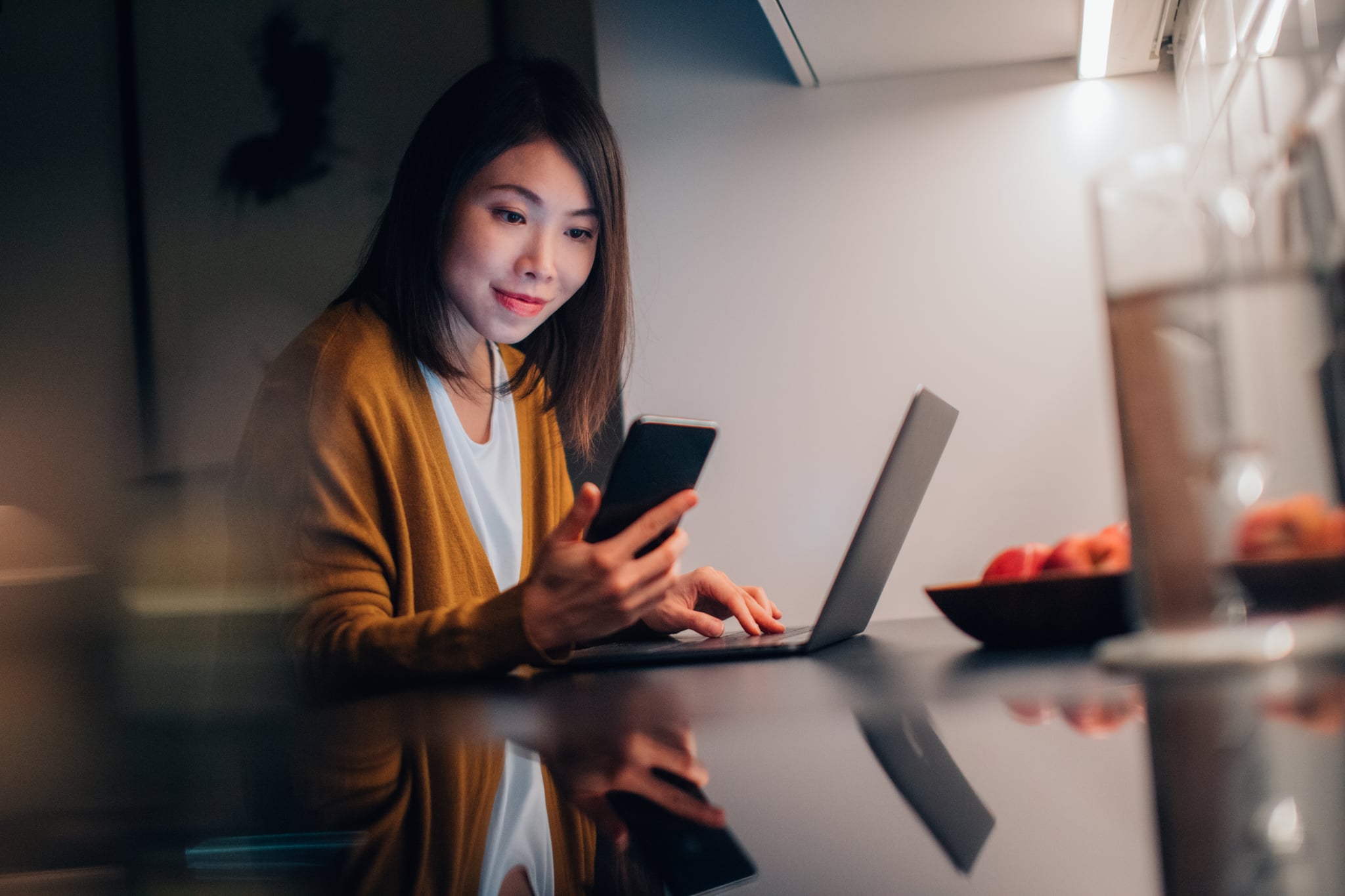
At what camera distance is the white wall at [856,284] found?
1865 millimetres

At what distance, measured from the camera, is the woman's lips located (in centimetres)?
142

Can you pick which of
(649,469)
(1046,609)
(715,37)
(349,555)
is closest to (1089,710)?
(1046,609)

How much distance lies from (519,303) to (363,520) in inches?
19.9

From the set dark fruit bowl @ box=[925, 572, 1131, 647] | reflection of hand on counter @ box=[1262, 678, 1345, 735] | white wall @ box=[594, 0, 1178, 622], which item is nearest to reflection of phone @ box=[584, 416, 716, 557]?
dark fruit bowl @ box=[925, 572, 1131, 647]

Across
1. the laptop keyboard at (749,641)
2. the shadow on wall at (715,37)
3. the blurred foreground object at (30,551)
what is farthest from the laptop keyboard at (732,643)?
the blurred foreground object at (30,551)

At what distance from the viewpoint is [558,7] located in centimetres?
216

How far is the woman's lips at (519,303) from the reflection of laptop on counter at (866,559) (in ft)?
2.03

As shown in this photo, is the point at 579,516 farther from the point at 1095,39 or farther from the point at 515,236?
the point at 1095,39

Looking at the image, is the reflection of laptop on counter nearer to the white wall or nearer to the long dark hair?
the long dark hair

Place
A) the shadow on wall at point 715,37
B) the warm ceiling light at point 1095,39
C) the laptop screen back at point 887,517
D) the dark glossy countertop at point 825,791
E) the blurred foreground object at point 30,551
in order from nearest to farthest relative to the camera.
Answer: the dark glossy countertop at point 825,791 → the laptop screen back at point 887,517 → the warm ceiling light at point 1095,39 → the shadow on wall at point 715,37 → the blurred foreground object at point 30,551

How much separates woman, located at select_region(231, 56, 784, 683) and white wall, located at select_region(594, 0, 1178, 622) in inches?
17.2

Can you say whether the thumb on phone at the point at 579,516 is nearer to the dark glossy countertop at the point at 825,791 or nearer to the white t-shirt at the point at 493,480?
the dark glossy countertop at the point at 825,791

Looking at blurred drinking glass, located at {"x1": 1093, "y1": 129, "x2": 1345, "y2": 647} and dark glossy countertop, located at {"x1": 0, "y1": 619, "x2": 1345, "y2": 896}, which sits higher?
blurred drinking glass, located at {"x1": 1093, "y1": 129, "x2": 1345, "y2": 647}

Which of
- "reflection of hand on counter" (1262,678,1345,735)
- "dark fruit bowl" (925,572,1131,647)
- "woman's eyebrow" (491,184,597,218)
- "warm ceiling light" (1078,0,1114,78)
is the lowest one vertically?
"dark fruit bowl" (925,572,1131,647)
